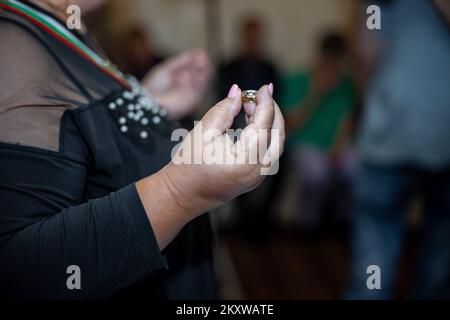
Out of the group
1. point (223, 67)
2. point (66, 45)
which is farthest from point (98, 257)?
point (223, 67)

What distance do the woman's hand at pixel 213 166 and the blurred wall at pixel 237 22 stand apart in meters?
2.95

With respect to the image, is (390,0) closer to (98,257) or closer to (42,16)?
(42,16)

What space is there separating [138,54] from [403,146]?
208 centimetres

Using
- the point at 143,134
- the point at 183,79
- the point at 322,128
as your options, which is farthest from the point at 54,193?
the point at 322,128

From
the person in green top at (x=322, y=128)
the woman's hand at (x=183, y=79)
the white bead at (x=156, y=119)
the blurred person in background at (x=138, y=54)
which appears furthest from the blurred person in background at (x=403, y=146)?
the blurred person in background at (x=138, y=54)

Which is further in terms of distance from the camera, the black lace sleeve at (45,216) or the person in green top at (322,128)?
the person in green top at (322,128)

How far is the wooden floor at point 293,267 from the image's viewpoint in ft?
8.61

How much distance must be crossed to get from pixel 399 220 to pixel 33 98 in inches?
55.4

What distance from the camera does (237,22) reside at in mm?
3662

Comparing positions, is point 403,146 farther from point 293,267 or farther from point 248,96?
point 293,267

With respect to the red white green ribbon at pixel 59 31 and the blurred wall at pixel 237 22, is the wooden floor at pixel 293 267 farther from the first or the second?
the red white green ribbon at pixel 59 31

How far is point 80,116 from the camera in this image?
0.82 metres

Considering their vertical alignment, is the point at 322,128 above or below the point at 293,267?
above

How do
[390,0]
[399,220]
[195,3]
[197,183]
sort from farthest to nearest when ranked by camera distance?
[195,3], [399,220], [390,0], [197,183]
